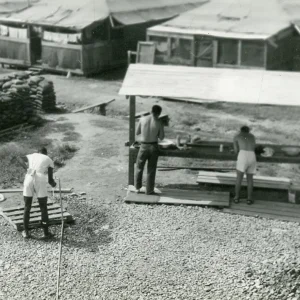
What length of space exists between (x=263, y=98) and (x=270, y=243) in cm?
327

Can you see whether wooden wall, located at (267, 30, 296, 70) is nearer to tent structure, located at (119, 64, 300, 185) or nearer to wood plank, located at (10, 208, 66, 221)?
tent structure, located at (119, 64, 300, 185)

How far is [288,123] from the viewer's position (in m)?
20.8

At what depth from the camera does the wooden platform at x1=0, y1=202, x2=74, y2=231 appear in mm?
11242

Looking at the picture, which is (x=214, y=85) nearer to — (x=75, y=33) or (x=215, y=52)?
(x=215, y=52)

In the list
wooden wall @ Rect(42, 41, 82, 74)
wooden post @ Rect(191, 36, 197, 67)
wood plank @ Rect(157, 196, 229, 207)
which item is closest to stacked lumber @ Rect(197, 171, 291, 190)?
wood plank @ Rect(157, 196, 229, 207)

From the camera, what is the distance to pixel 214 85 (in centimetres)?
1312

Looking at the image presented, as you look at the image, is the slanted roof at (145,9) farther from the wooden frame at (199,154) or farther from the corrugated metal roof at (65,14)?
the wooden frame at (199,154)

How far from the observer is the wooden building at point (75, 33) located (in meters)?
26.5

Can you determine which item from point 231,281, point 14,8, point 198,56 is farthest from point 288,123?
point 14,8

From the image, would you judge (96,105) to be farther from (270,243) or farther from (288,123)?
(270,243)

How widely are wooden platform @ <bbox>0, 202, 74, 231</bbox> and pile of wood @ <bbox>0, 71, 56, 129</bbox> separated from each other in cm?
680

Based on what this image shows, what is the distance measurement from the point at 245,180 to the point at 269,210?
1.70m

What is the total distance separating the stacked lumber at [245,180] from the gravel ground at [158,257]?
1704mm

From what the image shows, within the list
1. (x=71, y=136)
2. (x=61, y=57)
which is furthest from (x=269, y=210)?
(x=61, y=57)
